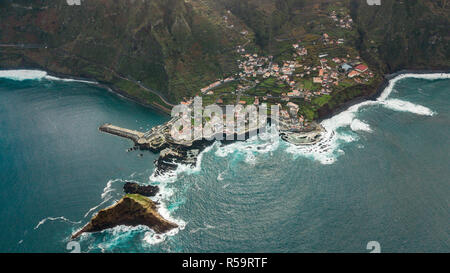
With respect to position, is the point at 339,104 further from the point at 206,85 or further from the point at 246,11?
the point at 246,11

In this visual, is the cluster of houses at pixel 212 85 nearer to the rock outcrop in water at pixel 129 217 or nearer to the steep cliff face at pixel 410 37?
the steep cliff face at pixel 410 37

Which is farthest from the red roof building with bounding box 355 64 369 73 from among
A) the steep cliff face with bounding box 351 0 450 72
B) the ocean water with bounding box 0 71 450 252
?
the ocean water with bounding box 0 71 450 252

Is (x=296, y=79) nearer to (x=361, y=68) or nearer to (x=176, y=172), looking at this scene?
(x=361, y=68)

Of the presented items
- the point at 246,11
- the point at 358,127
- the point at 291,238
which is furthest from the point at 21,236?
the point at 246,11

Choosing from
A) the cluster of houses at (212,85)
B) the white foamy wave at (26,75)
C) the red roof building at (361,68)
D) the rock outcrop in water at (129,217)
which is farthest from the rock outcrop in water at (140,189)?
the red roof building at (361,68)

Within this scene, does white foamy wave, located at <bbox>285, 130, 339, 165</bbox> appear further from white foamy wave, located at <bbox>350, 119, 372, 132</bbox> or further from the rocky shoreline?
the rocky shoreline

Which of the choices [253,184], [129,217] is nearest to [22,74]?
[129,217]
